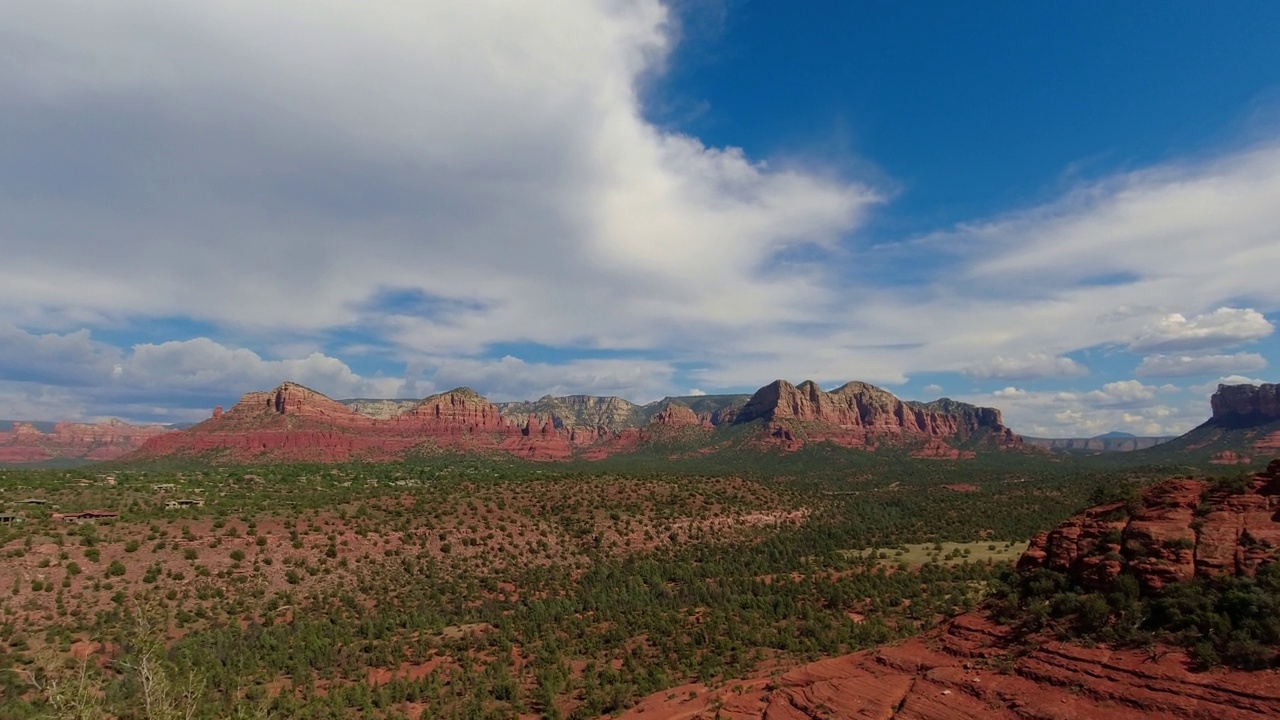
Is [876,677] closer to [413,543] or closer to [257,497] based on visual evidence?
[413,543]

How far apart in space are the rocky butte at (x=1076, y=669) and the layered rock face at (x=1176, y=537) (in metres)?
0.05

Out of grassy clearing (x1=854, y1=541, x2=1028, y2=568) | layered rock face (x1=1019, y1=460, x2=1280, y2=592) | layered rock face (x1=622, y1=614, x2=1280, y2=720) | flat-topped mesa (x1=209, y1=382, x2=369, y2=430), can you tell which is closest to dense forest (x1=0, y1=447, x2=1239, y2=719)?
grassy clearing (x1=854, y1=541, x2=1028, y2=568)

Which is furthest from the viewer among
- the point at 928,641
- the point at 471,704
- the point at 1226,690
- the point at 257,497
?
the point at 257,497

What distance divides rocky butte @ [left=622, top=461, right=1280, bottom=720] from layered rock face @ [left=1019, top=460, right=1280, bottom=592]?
0.16 ft

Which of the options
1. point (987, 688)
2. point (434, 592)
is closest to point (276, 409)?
point (434, 592)

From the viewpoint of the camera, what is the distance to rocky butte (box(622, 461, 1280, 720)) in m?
16.3

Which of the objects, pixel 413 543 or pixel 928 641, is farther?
pixel 413 543

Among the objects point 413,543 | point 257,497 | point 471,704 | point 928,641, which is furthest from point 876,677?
point 257,497

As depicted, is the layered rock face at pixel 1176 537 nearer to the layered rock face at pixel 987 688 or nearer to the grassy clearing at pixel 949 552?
the layered rock face at pixel 987 688

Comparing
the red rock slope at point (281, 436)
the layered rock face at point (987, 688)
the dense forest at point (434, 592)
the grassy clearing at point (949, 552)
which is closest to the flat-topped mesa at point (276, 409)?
the red rock slope at point (281, 436)

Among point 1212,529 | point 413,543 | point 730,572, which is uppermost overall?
point 1212,529

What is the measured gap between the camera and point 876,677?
22.5 m

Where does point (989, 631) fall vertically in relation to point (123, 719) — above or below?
above

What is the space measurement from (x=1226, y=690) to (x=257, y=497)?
81.0m
